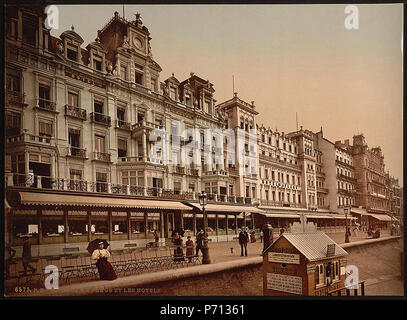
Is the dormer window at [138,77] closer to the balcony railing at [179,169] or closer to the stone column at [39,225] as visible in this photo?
the balcony railing at [179,169]

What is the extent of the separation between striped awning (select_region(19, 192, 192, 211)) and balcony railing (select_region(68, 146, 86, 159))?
0.76 m

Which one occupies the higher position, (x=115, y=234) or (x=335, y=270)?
(x=115, y=234)

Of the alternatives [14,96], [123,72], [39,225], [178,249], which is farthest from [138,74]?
[178,249]

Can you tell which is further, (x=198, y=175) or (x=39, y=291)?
(x=198, y=175)

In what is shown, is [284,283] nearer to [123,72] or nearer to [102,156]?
[102,156]

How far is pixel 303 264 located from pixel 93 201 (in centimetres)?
401

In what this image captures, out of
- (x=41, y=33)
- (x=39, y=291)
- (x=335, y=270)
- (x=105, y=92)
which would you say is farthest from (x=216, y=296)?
(x=41, y=33)

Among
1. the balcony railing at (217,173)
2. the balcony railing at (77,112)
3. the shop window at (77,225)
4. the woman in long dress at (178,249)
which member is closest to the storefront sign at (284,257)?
the woman in long dress at (178,249)

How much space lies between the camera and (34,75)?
5.35 meters

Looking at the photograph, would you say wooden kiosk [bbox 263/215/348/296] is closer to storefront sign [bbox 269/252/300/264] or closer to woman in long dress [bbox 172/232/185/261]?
storefront sign [bbox 269/252/300/264]

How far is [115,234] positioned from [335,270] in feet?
14.0

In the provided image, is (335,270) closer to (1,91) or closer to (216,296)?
(216,296)

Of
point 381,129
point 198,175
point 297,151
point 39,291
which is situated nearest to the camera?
point 39,291

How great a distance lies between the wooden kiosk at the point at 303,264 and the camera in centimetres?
529
